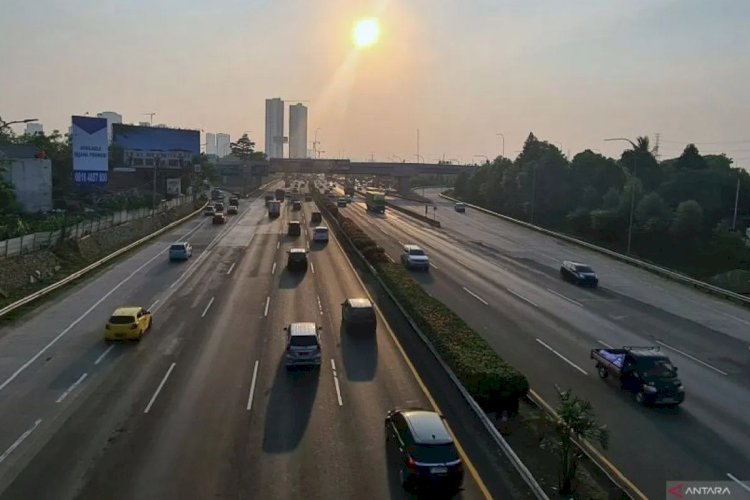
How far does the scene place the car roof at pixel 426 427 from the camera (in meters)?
17.3

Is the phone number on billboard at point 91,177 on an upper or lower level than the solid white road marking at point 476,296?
upper

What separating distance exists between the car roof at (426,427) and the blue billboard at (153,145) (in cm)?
9749

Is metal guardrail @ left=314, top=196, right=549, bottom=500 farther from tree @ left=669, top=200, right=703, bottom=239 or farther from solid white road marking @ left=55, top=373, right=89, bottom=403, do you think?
tree @ left=669, top=200, right=703, bottom=239

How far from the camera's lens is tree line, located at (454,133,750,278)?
80.6m

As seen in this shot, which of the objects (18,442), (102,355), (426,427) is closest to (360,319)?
(102,355)

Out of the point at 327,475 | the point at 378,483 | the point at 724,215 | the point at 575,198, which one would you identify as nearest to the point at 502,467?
the point at 378,483

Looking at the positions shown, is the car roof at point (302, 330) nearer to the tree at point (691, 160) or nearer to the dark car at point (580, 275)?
the dark car at point (580, 275)

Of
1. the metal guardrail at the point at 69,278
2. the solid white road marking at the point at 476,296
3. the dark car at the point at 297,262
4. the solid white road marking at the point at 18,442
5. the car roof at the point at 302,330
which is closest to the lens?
the solid white road marking at the point at 18,442

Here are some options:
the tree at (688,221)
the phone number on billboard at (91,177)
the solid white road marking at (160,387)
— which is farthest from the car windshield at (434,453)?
the tree at (688,221)

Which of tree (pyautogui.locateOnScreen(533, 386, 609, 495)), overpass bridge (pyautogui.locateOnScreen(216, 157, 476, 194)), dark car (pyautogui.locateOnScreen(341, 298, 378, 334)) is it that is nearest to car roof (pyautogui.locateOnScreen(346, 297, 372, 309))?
dark car (pyautogui.locateOnScreen(341, 298, 378, 334))

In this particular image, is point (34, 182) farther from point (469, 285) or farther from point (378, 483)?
point (378, 483)

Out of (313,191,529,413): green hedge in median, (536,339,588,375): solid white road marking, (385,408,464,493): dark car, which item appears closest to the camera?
(385,408,464,493): dark car

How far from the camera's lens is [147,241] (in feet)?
227

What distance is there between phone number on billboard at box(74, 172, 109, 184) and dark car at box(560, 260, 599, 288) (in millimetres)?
39164
